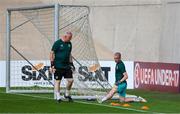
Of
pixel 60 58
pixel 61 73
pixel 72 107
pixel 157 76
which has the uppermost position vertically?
pixel 60 58

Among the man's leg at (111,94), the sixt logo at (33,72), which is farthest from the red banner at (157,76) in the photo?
the man's leg at (111,94)

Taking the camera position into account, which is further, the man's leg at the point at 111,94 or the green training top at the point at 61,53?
the man's leg at the point at 111,94

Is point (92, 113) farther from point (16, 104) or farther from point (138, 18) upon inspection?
point (138, 18)

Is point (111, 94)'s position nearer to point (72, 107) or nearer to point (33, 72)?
point (72, 107)

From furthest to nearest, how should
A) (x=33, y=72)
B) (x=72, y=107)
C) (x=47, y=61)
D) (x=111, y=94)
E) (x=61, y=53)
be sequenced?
(x=47, y=61)
(x=33, y=72)
(x=111, y=94)
(x=61, y=53)
(x=72, y=107)

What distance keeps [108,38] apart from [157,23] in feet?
9.10

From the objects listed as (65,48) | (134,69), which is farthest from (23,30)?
(65,48)

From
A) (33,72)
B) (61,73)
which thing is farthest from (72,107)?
(33,72)

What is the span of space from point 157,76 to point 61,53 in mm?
10098

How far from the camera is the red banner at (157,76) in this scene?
29.5m

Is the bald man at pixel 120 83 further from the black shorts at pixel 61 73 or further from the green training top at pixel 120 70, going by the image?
the black shorts at pixel 61 73

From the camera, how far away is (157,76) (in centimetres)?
3064

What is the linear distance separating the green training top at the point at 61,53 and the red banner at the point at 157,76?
8.88 metres

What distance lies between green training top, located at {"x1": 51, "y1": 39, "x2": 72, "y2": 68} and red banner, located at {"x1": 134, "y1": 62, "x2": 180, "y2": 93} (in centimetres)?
888
